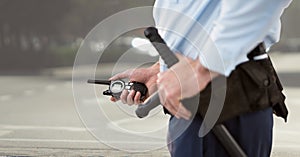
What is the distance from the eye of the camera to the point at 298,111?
9.82 meters

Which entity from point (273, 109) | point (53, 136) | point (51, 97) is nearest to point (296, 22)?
point (51, 97)

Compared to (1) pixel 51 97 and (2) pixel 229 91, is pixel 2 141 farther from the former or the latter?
(1) pixel 51 97


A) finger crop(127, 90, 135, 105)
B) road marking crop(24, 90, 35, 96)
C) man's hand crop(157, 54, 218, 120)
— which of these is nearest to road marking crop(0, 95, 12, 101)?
road marking crop(24, 90, 35, 96)

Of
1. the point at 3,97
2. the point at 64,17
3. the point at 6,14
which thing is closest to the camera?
the point at 3,97

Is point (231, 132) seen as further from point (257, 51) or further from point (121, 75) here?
point (121, 75)

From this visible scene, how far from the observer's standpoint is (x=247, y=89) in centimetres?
142

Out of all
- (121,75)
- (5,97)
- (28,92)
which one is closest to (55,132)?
(121,75)

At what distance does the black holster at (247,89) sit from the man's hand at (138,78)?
20cm

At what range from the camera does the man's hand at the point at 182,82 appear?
1.30 metres

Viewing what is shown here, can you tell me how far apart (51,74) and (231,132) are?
889 inches

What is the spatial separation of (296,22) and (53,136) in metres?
51.0

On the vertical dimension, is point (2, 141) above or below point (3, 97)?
below

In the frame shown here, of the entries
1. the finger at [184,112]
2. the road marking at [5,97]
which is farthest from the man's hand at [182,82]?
the road marking at [5,97]

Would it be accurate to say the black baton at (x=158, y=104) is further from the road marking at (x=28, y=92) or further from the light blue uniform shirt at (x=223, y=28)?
the road marking at (x=28, y=92)
